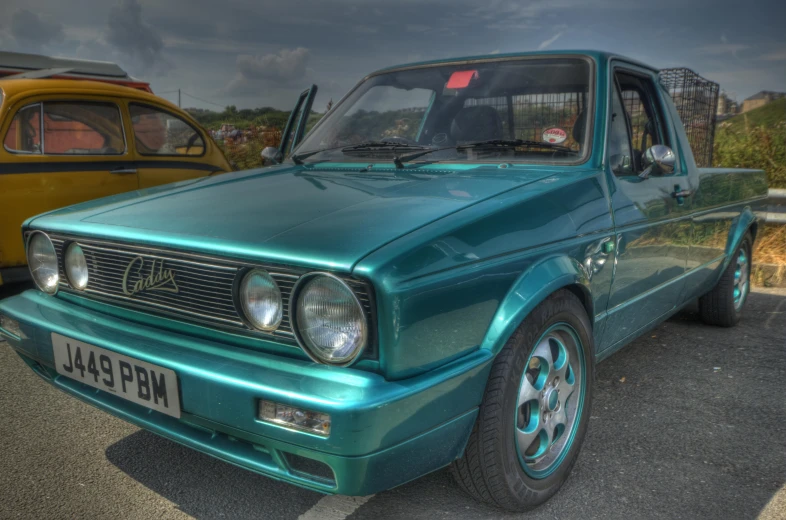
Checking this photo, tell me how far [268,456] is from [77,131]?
13.5ft

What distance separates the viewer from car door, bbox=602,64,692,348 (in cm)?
268

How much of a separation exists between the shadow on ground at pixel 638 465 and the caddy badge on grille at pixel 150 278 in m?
0.70

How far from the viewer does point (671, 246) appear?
3084mm

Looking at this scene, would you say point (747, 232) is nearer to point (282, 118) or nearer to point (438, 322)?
point (438, 322)

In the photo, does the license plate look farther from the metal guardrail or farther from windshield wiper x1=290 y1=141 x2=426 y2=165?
the metal guardrail

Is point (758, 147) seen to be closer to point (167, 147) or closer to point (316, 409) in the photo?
point (167, 147)

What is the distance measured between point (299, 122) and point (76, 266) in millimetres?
1512

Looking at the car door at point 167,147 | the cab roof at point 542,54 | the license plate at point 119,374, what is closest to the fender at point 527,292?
the license plate at point 119,374

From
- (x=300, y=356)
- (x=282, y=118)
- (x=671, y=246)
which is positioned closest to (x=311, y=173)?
(x=300, y=356)

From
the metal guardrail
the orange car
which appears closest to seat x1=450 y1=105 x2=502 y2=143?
the orange car

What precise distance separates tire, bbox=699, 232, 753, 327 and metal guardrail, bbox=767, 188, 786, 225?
1.74 meters

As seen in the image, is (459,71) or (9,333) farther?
(459,71)

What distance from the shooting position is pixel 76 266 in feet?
7.84

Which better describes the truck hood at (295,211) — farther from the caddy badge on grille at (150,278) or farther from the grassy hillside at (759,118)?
the grassy hillside at (759,118)
